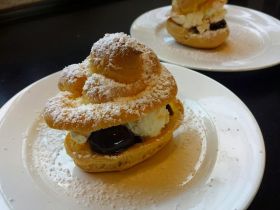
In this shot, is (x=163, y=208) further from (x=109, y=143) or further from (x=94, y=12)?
(x=94, y=12)

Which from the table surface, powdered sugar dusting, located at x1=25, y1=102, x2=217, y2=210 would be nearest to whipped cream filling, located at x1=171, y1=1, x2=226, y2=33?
the table surface

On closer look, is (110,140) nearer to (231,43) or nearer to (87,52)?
(87,52)

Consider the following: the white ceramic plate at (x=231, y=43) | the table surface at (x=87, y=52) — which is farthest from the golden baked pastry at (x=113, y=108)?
the white ceramic plate at (x=231, y=43)

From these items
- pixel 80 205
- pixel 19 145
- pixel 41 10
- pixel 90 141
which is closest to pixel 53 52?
pixel 41 10

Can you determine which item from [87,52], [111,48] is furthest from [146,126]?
[87,52]

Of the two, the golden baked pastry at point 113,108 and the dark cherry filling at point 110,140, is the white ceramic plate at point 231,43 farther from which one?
the dark cherry filling at point 110,140

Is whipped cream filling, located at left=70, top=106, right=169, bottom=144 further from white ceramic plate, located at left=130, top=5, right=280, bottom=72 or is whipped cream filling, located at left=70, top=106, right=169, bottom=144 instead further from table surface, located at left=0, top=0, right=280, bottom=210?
white ceramic plate, located at left=130, top=5, right=280, bottom=72
